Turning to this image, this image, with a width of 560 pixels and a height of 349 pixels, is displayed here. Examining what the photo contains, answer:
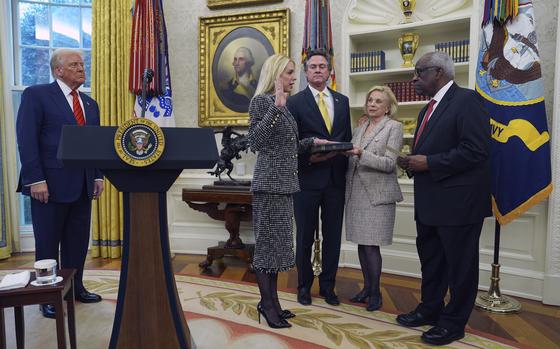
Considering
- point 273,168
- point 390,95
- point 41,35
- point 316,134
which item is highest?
point 41,35

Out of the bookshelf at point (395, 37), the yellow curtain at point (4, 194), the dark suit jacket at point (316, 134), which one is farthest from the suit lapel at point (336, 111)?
the yellow curtain at point (4, 194)

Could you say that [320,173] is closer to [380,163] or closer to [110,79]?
[380,163]

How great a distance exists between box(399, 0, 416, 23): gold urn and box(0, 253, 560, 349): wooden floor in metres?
2.35

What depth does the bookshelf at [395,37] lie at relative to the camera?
11.4ft

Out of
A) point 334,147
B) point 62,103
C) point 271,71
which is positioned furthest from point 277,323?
point 62,103

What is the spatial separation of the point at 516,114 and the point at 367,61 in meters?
1.43

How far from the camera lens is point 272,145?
7.34 ft

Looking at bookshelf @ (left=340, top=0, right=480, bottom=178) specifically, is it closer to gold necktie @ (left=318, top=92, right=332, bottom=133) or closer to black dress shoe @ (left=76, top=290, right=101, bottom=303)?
gold necktie @ (left=318, top=92, right=332, bottom=133)

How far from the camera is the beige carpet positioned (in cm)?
220

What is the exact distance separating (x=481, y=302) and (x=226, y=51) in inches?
133

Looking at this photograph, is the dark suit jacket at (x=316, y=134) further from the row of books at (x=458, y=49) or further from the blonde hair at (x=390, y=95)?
the row of books at (x=458, y=49)

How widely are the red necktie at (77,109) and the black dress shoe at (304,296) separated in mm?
1923

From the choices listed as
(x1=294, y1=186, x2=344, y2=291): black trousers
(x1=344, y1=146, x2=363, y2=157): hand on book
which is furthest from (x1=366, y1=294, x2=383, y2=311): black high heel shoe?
(x1=344, y1=146, x2=363, y2=157): hand on book

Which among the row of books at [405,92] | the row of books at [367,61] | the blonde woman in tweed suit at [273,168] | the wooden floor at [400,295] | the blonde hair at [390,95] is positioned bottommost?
the wooden floor at [400,295]
